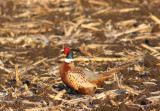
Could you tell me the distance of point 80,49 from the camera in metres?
8.62

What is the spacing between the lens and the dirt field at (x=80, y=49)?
6.15 metres

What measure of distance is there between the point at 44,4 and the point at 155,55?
5752 millimetres

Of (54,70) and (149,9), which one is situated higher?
(149,9)

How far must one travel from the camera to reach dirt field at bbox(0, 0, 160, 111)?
20.2 ft

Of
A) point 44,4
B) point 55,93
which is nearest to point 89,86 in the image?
point 55,93

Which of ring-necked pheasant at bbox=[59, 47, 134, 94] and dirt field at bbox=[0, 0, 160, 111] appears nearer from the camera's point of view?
dirt field at bbox=[0, 0, 160, 111]

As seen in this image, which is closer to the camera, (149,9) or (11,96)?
(11,96)

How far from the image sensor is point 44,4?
12.7 meters

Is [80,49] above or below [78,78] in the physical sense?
above

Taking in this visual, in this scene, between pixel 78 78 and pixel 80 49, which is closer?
pixel 78 78

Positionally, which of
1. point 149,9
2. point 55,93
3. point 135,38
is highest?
point 149,9

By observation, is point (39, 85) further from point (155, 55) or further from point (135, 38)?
point (135, 38)

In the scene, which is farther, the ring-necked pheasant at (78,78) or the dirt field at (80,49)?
the ring-necked pheasant at (78,78)

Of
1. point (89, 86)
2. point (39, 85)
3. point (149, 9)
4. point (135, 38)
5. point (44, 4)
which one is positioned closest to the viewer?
point (89, 86)
